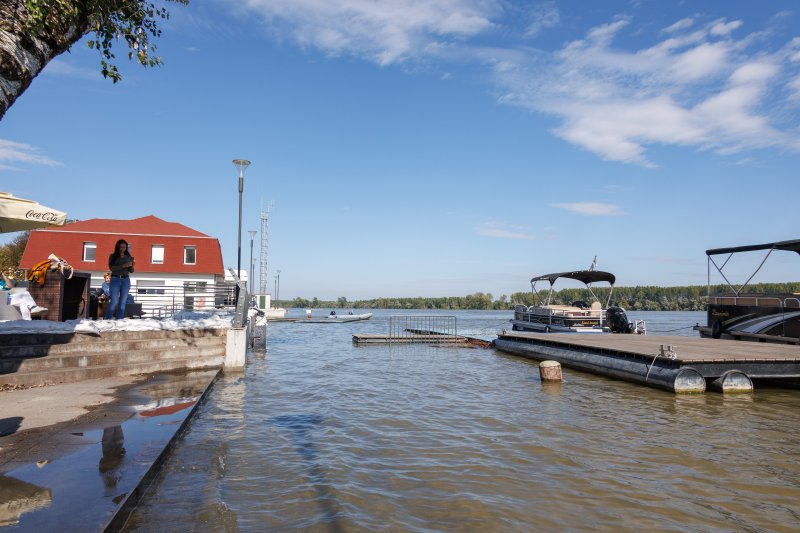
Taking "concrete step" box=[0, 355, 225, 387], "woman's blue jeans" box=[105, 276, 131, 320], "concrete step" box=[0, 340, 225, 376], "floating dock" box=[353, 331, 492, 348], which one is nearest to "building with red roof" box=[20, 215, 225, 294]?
"floating dock" box=[353, 331, 492, 348]

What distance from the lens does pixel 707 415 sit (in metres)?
10.4

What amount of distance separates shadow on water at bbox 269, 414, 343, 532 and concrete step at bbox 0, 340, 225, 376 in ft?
13.9

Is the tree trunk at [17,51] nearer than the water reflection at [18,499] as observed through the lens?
No

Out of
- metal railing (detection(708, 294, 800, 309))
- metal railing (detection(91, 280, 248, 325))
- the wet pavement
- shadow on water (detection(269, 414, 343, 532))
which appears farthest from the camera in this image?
metal railing (detection(708, 294, 800, 309))

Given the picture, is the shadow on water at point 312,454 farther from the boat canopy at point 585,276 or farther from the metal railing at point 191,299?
the boat canopy at point 585,276

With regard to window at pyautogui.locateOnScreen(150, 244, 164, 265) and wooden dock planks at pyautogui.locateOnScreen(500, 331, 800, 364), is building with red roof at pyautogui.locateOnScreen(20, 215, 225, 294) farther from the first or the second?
wooden dock planks at pyautogui.locateOnScreen(500, 331, 800, 364)

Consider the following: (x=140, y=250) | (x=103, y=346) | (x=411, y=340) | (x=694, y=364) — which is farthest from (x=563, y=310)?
(x=140, y=250)

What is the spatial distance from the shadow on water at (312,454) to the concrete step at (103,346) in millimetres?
4528

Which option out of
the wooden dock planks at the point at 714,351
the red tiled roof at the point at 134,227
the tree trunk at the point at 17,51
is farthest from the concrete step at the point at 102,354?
the red tiled roof at the point at 134,227

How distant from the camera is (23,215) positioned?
9.78 m

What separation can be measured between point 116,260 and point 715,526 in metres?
13.5

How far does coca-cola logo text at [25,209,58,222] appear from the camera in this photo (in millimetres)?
9920

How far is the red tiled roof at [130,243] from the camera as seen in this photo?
3188 cm

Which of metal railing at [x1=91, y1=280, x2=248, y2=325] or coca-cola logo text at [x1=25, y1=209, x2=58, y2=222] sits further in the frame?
metal railing at [x1=91, y1=280, x2=248, y2=325]
